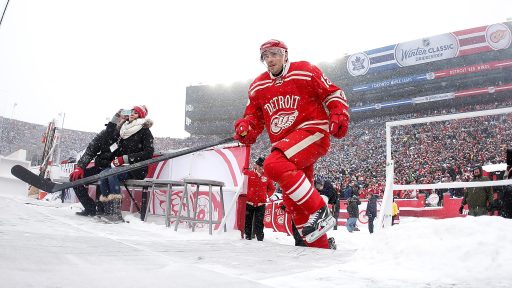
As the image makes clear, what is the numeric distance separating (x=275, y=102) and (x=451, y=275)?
77.5 inches

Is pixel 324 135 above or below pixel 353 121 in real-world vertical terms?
below

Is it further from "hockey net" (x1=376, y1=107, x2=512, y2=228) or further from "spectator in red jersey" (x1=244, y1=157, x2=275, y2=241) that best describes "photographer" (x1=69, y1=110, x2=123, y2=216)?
"hockey net" (x1=376, y1=107, x2=512, y2=228)

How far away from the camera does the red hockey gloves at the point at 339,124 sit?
2827 millimetres

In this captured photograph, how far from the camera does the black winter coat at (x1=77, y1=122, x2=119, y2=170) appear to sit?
226 inches

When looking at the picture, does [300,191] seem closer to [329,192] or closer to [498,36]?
[329,192]

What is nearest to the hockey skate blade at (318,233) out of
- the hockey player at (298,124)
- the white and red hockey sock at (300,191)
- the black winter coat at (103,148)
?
the hockey player at (298,124)

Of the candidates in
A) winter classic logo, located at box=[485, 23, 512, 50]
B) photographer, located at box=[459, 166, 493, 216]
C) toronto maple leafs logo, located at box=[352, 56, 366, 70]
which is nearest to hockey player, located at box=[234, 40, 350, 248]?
photographer, located at box=[459, 166, 493, 216]

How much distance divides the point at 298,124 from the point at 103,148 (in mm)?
3832

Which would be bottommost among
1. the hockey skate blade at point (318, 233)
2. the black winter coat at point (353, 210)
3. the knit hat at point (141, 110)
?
the black winter coat at point (353, 210)

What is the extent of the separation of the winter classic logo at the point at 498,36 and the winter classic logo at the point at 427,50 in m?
2.21

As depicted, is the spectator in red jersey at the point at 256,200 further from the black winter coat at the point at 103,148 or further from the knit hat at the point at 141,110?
the black winter coat at the point at 103,148

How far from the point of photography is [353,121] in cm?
3494

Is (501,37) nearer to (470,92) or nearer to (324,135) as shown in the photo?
(470,92)

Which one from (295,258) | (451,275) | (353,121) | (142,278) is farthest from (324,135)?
(353,121)
